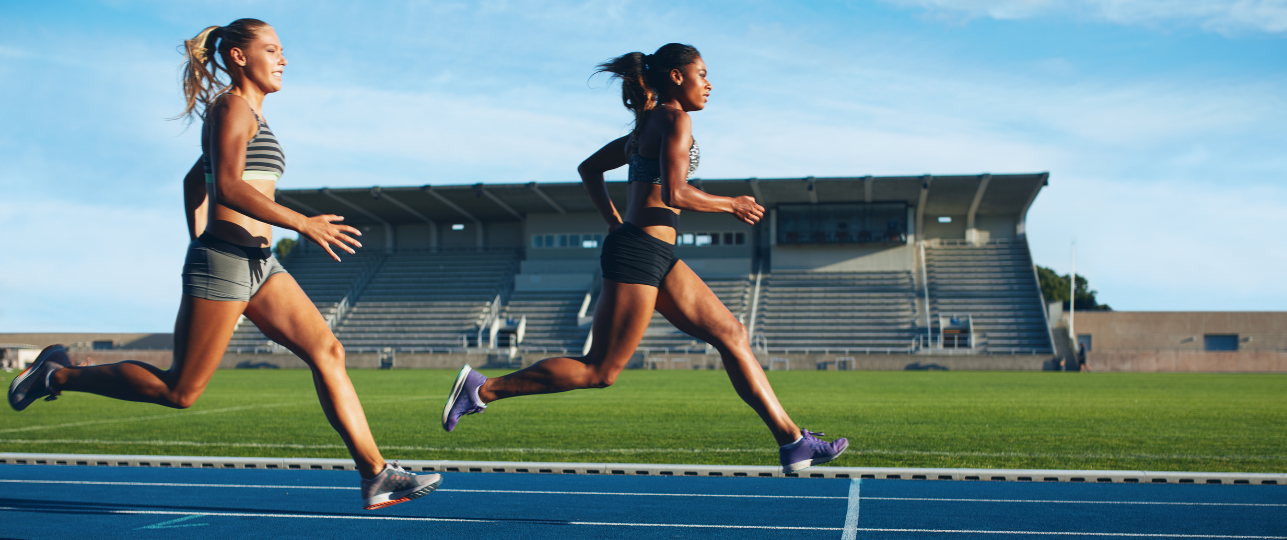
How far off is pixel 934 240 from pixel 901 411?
37569 mm

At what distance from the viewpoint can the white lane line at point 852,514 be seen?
471 cm

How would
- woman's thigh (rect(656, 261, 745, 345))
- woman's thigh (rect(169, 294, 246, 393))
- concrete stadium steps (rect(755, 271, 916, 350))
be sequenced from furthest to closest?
concrete stadium steps (rect(755, 271, 916, 350)) → woman's thigh (rect(656, 261, 745, 345)) → woman's thigh (rect(169, 294, 246, 393))

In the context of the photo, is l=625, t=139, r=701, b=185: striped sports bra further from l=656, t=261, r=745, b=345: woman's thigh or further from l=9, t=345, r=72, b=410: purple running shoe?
l=9, t=345, r=72, b=410: purple running shoe

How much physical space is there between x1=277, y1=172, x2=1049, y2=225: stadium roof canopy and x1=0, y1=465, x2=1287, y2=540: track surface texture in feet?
118

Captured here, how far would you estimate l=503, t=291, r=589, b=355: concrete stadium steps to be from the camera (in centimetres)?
4231

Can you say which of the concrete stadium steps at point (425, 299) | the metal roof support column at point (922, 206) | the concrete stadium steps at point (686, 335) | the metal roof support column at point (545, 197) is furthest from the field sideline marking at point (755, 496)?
the metal roof support column at point (545, 197)

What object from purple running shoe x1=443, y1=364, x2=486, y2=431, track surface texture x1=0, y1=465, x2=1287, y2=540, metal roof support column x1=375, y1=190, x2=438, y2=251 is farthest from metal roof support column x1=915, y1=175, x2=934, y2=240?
purple running shoe x1=443, y1=364, x2=486, y2=431

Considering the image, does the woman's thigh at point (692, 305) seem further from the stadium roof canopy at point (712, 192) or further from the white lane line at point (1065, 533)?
the stadium roof canopy at point (712, 192)

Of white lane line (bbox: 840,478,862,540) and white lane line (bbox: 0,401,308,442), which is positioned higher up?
white lane line (bbox: 840,478,862,540)

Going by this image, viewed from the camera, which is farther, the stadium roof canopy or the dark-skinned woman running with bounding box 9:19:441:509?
the stadium roof canopy

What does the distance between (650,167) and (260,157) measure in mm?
1406

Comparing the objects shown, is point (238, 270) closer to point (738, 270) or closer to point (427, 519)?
point (427, 519)

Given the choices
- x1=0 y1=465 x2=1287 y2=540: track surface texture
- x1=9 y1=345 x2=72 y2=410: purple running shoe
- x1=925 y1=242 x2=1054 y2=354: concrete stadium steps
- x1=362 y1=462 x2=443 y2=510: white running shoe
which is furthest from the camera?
x1=925 y1=242 x2=1054 y2=354: concrete stadium steps

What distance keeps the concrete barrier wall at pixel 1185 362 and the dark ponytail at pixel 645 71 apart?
121 feet
